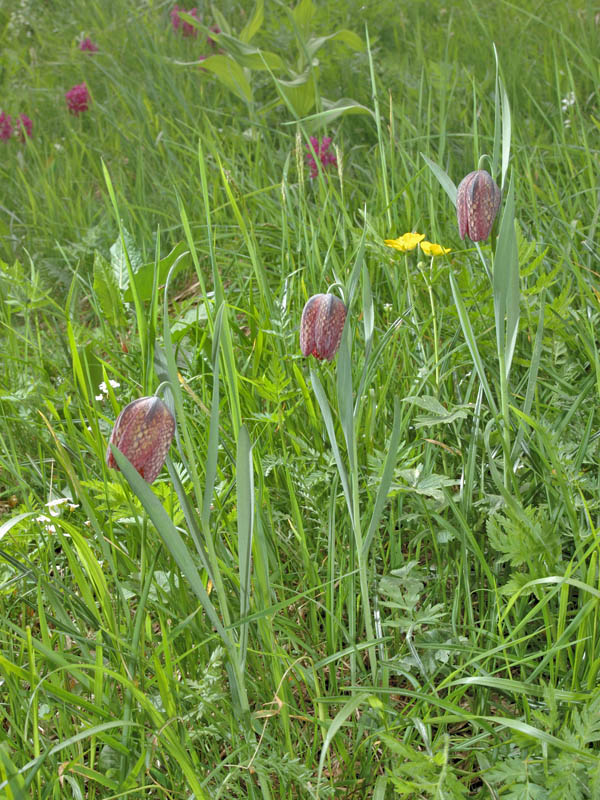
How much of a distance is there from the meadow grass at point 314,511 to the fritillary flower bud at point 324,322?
3 centimetres

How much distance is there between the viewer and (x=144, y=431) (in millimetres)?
779

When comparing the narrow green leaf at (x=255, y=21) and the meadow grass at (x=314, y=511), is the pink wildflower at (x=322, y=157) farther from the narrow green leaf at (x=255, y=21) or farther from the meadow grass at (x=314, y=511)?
the narrow green leaf at (x=255, y=21)

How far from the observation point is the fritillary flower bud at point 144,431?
2.55 feet

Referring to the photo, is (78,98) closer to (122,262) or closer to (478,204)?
(122,262)

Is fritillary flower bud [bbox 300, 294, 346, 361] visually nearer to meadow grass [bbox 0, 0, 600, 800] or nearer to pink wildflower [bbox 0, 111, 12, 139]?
meadow grass [bbox 0, 0, 600, 800]

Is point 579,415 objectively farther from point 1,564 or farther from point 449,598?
point 1,564

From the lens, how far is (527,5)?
9.93 feet

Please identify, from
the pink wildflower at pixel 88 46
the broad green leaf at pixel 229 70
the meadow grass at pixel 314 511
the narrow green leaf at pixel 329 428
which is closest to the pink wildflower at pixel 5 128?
the pink wildflower at pixel 88 46

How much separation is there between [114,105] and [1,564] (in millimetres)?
2276

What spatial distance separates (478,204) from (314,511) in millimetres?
485

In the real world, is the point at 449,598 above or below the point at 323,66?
below

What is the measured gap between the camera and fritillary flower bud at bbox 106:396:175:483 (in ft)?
2.55

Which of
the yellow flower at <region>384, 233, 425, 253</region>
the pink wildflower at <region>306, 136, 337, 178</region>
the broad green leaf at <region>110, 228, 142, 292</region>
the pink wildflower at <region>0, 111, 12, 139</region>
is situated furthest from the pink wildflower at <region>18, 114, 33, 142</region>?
the yellow flower at <region>384, 233, 425, 253</region>

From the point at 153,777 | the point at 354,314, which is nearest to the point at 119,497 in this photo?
the point at 153,777
